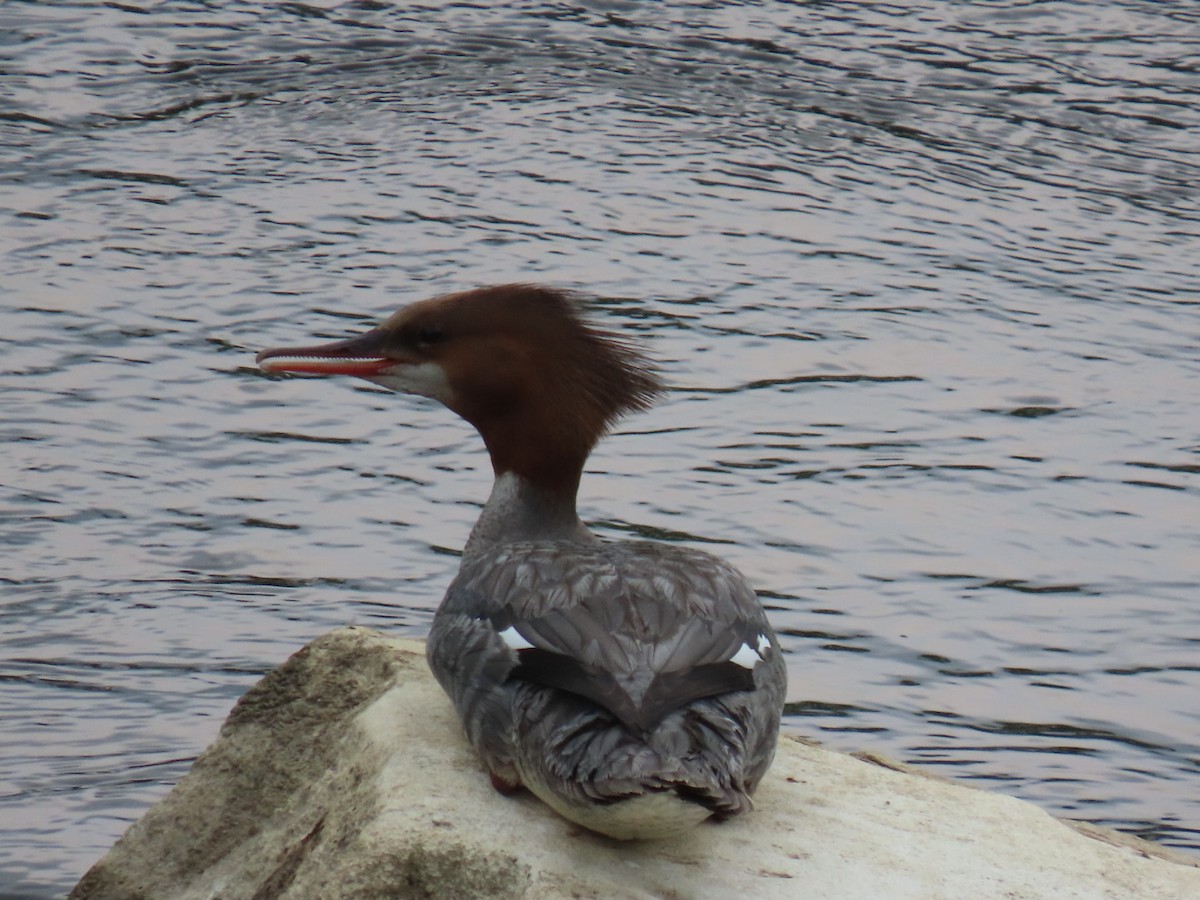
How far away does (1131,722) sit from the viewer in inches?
291

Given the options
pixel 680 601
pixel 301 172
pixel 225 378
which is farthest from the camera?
pixel 301 172

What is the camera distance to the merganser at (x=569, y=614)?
4121 mm

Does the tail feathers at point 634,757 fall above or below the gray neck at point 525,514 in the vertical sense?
above

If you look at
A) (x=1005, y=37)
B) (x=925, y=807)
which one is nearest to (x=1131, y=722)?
(x=925, y=807)

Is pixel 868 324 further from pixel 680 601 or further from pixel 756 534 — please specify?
pixel 680 601

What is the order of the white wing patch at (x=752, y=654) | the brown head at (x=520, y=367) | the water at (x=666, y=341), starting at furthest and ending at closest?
the water at (x=666, y=341)
the brown head at (x=520, y=367)
the white wing patch at (x=752, y=654)

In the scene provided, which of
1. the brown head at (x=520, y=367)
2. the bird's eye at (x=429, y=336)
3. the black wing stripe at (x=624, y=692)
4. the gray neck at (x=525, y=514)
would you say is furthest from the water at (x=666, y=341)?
the black wing stripe at (x=624, y=692)

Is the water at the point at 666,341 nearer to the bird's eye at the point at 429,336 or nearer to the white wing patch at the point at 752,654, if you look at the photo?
the bird's eye at the point at 429,336

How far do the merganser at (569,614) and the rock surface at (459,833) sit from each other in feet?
0.45

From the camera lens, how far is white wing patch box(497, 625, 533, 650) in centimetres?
454

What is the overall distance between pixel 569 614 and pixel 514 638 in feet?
0.53

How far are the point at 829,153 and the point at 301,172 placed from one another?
3.89 m

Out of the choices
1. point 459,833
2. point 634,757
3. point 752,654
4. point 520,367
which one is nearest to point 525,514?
point 520,367

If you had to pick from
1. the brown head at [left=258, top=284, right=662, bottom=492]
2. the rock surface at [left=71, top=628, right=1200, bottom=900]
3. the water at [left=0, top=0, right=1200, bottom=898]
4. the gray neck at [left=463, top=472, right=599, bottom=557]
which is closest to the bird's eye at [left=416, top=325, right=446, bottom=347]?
the brown head at [left=258, top=284, right=662, bottom=492]
